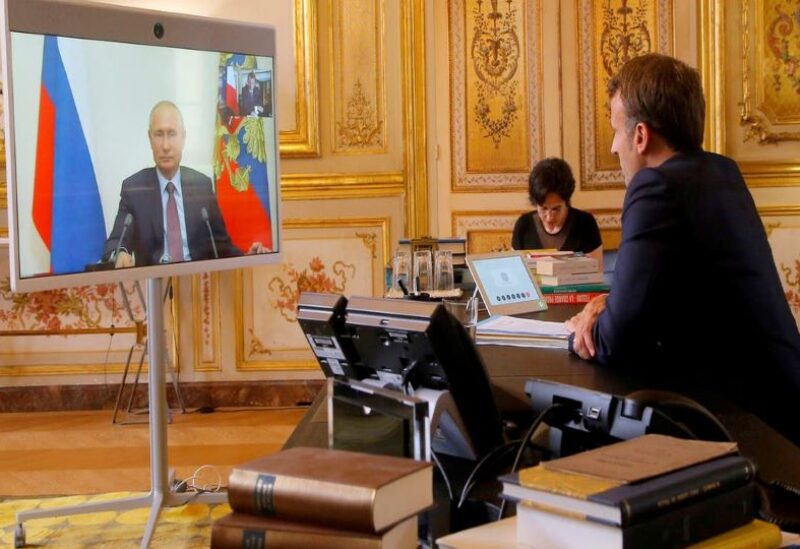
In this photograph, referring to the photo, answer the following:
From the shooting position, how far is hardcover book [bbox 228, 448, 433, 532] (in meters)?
0.92

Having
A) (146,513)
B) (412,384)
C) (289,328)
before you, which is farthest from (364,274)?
(412,384)

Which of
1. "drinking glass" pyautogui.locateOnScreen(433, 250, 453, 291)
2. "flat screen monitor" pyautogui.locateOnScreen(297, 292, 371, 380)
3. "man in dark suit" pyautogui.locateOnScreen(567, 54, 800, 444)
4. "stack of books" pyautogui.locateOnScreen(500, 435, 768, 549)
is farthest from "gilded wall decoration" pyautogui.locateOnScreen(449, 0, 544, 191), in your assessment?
"stack of books" pyautogui.locateOnScreen(500, 435, 768, 549)

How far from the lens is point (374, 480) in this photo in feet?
3.08

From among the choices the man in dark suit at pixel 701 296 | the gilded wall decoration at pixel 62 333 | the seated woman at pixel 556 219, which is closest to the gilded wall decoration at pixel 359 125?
the seated woman at pixel 556 219

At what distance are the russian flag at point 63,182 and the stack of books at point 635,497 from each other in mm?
1926

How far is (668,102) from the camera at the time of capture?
2.21 m

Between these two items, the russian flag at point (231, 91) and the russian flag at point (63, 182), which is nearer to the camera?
the russian flag at point (63, 182)

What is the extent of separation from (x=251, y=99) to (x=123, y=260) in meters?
0.71

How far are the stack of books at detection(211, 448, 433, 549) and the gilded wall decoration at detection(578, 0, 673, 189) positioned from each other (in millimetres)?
4277

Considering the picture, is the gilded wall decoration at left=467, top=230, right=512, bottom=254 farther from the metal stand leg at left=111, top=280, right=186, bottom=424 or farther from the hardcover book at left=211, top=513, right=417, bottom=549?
the hardcover book at left=211, top=513, right=417, bottom=549

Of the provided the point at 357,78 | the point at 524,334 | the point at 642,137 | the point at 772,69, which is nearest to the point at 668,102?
the point at 642,137

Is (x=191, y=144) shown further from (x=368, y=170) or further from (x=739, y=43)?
(x=739, y=43)

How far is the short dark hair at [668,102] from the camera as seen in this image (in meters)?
2.21

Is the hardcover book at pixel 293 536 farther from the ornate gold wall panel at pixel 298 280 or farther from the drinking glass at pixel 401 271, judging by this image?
the ornate gold wall panel at pixel 298 280
